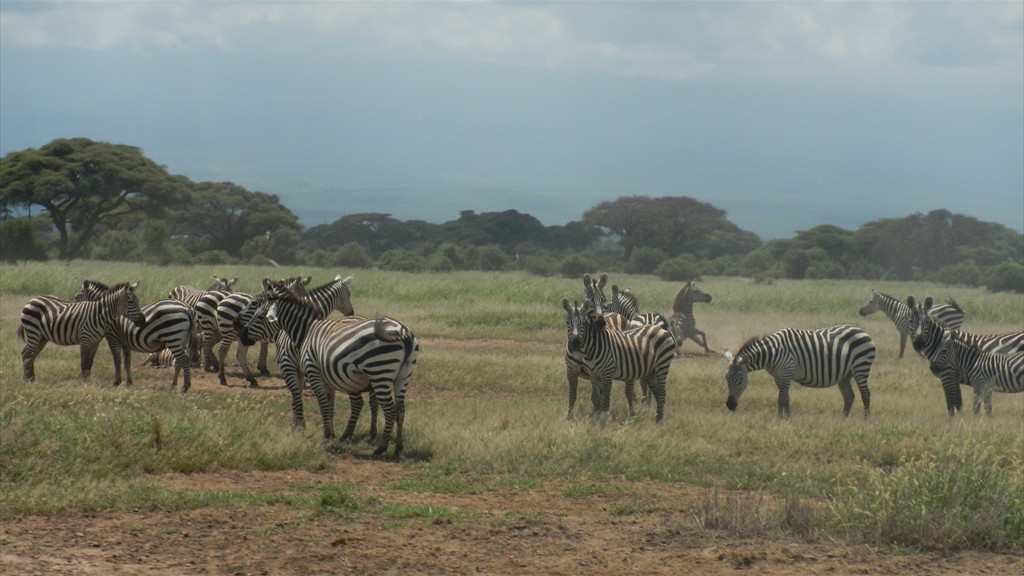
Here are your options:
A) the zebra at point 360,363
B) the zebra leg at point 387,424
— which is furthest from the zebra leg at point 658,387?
the zebra leg at point 387,424

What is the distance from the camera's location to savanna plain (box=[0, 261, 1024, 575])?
779 centimetres

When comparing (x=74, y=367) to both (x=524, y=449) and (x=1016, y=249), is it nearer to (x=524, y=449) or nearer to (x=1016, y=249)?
(x=524, y=449)

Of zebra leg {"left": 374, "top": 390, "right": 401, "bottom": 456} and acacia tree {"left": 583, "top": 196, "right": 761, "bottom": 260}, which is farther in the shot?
acacia tree {"left": 583, "top": 196, "right": 761, "bottom": 260}

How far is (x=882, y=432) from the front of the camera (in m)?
13.1

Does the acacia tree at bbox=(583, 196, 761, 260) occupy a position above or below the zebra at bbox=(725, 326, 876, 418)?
above

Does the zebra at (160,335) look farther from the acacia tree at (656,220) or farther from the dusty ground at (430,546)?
the acacia tree at (656,220)

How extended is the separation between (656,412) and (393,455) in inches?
170

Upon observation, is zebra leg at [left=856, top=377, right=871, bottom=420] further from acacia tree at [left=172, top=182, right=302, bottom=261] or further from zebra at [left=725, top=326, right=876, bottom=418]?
acacia tree at [left=172, top=182, right=302, bottom=261]

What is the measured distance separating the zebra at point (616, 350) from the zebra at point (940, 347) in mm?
4222

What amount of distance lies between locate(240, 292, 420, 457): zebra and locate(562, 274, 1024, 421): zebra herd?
102 inches

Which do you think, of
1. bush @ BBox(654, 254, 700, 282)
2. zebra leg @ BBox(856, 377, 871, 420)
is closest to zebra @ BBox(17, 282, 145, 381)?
zebra leg @ BBox(856, 377, 871, 420)

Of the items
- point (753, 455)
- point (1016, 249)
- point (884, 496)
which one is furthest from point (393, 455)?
point (1016, 249)

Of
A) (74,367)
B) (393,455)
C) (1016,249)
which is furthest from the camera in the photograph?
(1016,249)

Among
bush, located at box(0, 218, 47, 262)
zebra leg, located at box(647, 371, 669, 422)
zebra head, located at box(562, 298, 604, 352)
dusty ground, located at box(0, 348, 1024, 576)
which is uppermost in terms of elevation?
bush, located at box(0, 218, 47, 262)
